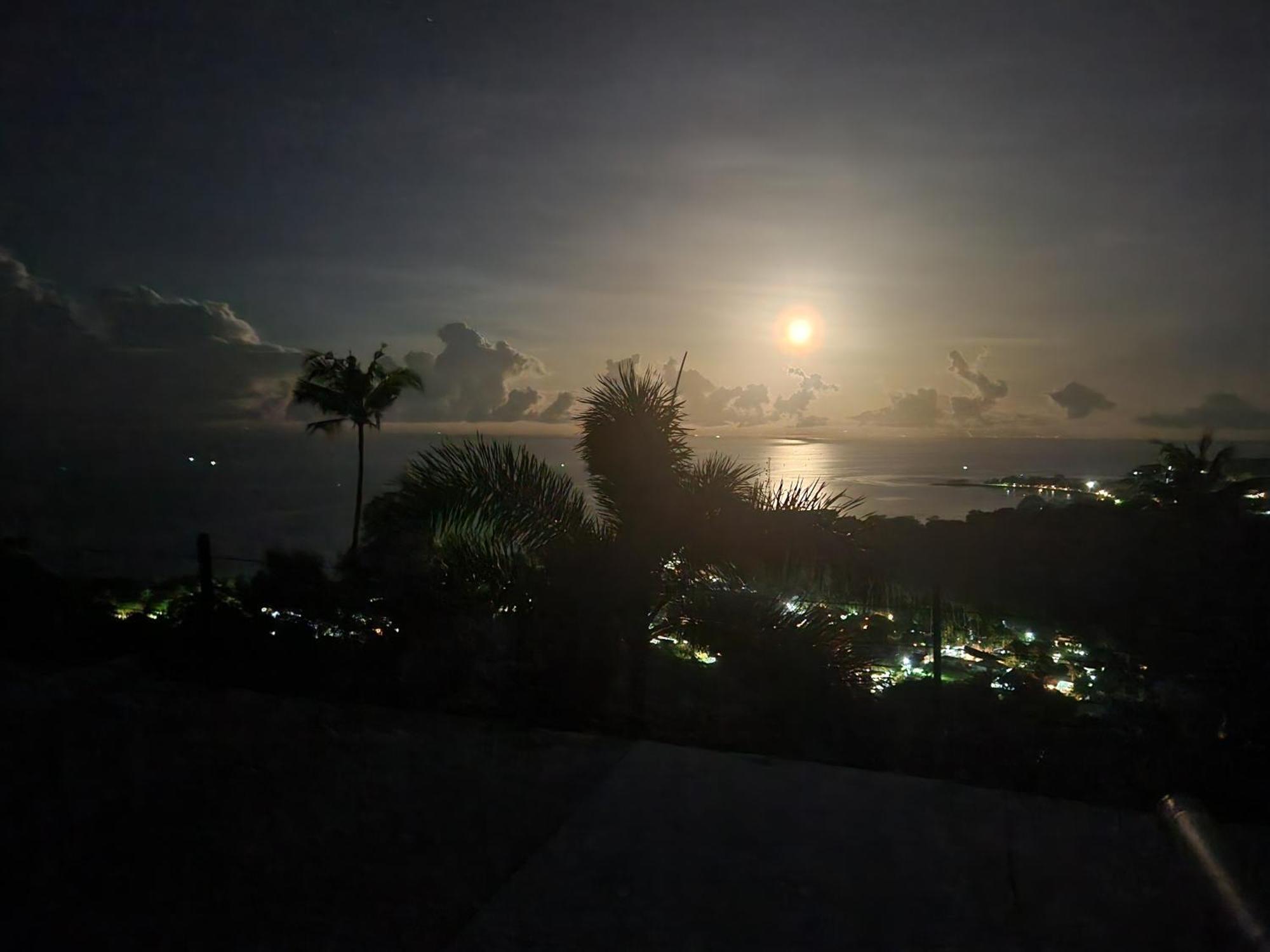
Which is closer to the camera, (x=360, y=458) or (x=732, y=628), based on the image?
(x=732, y=628)

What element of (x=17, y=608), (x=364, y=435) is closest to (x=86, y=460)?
(x=364, y=435)

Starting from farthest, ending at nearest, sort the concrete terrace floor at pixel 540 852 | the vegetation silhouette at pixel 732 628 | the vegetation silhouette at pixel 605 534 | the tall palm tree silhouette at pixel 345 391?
the tall palm tree silhouette at pixel 345 391, the vegetation silhouette at pixel 605 534, the vegetation silhouette at pixel 732 628, the concrete terrace floor at pixel 540 852

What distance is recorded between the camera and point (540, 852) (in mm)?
3369

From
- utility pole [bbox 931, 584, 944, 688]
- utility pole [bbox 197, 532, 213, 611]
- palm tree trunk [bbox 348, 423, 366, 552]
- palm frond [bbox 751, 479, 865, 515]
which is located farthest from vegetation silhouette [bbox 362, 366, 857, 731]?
palm tree trunk [bbox 348, 423, 366, 552]

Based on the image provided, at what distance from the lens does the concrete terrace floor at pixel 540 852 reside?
284 cm

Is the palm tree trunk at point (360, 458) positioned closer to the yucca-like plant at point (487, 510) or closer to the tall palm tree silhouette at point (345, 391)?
the tall palm tree silhouette at point (345, 391)

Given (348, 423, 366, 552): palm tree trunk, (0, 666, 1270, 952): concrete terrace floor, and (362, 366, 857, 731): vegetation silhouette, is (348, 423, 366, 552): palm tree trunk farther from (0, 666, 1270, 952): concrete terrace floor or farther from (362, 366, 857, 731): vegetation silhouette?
(0, 666, 1270, 952): concrete terrace floor

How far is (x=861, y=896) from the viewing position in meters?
3.04

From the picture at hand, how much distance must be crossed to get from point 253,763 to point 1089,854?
3.96 m

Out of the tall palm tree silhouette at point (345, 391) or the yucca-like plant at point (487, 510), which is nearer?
the yucca-like plant at point (487, 510)

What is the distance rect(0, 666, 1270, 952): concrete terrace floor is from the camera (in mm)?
2844

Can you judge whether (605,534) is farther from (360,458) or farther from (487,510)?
(360,458)

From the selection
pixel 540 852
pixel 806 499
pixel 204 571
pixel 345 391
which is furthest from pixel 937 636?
pixel 345 391

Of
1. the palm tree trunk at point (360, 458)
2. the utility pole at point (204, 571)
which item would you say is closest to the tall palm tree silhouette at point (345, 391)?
the palm tree trunk at point (360, 458)
